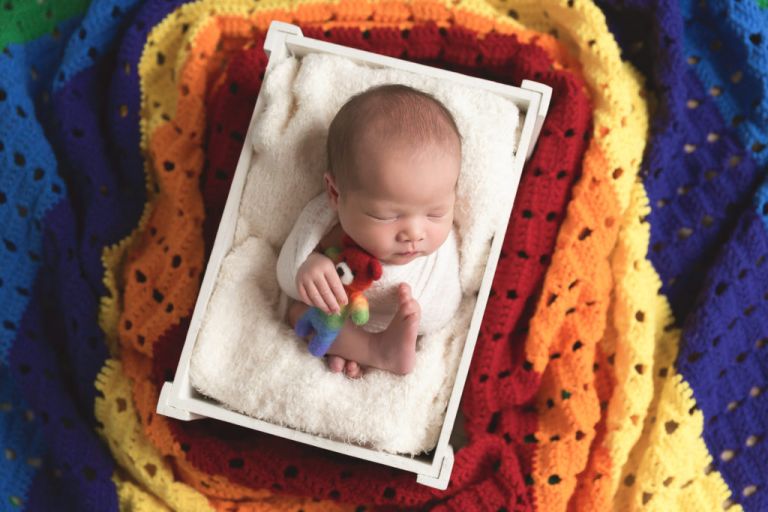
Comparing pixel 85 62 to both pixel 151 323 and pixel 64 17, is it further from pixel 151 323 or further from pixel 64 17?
pixel 151 323

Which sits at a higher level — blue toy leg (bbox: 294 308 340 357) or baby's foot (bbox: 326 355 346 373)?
blue toy leg (bbox: 294 308 340 357)

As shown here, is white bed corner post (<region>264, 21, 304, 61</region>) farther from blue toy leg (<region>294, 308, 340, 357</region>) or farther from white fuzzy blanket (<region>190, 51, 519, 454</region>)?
blue toy leg (<region>294, 308, 340, 357</region>)

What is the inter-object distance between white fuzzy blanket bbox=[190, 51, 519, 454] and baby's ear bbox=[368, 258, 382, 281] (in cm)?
15

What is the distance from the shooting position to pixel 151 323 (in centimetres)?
113

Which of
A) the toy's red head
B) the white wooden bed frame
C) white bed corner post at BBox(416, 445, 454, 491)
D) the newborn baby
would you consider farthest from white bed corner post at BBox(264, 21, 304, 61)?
white bed corner post at BBox(416, 445, 454, 491)

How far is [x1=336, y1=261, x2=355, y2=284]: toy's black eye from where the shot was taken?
3.34ft

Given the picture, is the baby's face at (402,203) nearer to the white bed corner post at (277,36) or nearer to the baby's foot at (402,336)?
the baby's foot at (402,336)

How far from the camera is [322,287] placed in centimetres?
101

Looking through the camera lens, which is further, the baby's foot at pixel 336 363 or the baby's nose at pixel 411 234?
the baby's foot at pixel 336 363

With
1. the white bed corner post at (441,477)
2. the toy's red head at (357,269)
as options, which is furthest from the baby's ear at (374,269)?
the white bed corner post at (441,477)

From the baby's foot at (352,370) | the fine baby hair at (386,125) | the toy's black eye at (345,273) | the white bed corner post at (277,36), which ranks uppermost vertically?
the white bed corner post at (277,36)

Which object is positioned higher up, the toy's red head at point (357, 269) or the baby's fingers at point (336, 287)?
the toy's red head at point (357, 269)

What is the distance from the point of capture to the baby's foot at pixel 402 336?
39.8 inches

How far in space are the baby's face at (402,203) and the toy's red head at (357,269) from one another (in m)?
0.01
